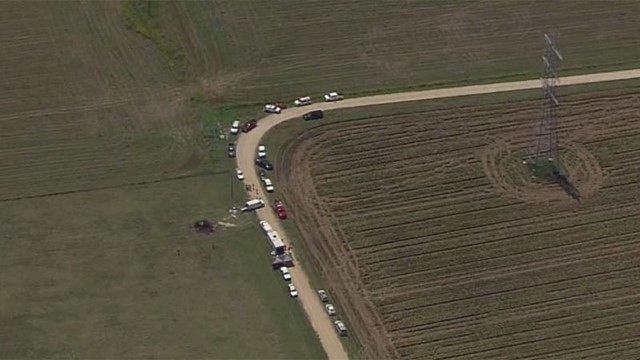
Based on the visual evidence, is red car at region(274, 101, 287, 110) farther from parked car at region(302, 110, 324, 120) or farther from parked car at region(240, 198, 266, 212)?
parked car at region(240, 198, 266, 212)

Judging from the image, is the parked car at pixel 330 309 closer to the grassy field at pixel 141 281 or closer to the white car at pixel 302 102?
the grassy field at pixel 141 281

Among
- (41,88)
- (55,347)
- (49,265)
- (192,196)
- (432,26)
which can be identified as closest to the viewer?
(55,347)

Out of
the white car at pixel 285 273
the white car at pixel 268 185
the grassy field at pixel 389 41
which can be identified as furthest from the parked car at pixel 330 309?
the grassy field at pixel 389 41

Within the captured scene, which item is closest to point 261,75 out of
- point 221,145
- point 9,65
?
point 221,145

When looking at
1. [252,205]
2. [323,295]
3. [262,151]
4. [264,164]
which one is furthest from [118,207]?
[323,295]

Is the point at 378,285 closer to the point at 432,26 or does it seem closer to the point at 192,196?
the point at 192,196

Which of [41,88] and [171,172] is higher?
[41,88]

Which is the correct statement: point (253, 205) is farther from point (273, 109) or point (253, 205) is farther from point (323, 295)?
point (273, 109)
